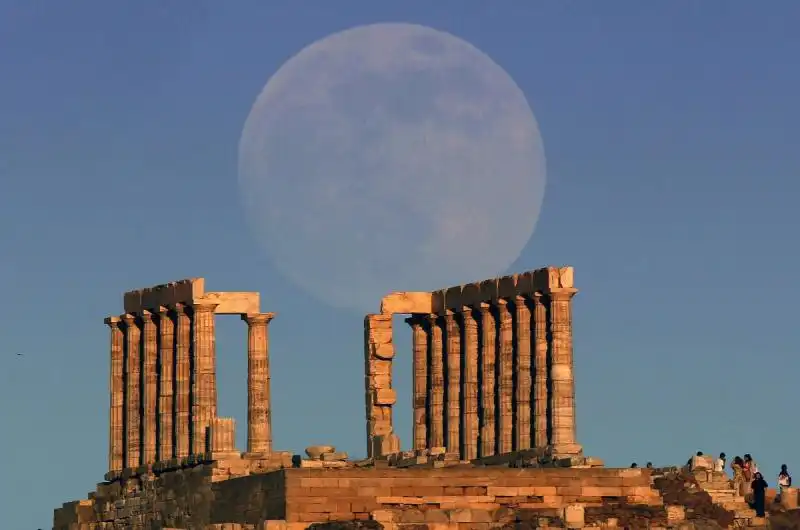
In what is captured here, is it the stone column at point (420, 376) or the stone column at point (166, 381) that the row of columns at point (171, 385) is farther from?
the stone column at point (420, 376)

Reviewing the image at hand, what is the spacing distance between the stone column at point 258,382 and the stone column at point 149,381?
4554mm

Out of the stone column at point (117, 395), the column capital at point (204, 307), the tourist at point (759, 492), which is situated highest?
the column capital at point (204, 307)

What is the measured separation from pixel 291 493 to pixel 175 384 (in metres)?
21.2

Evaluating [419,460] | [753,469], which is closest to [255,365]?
[419,460]

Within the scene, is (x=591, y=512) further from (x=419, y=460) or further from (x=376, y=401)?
(x=376, y=401)

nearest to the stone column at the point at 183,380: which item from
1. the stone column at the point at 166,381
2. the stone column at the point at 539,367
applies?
the stone column at the point at 166,381

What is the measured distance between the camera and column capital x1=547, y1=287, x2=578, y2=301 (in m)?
118

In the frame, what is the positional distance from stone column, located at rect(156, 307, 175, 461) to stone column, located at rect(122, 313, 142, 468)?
2.09m

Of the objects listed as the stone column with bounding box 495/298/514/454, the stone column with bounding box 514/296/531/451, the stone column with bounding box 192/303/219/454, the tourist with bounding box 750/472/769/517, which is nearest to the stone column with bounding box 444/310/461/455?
the stone column with bounding box 495/298/514/454

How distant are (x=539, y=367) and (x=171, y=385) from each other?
46.2 feet

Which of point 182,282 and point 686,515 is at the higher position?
point 182,282

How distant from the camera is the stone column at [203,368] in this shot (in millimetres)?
121125

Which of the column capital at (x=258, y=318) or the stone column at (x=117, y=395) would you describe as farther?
the stone column at (x=117, y=395)

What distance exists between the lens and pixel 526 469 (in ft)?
347
